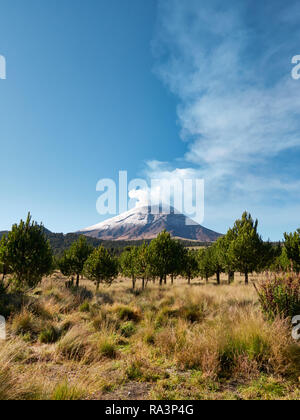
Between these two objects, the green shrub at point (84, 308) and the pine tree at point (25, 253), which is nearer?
the green shrub at point (84, 308)

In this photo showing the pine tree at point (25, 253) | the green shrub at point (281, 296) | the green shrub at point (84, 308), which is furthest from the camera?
the pine tree at point (25, 253)

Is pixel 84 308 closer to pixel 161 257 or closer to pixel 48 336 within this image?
pixel 48 336

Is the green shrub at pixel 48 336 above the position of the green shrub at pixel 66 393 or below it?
below

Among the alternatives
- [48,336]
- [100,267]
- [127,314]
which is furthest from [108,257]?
[48,336]

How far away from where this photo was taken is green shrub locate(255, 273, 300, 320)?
531cm

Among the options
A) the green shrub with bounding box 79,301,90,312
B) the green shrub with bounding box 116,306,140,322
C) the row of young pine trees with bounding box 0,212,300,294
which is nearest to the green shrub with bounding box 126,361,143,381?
the green shrub with bounding box 116,306,140,322

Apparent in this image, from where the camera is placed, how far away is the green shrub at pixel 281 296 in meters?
5.31

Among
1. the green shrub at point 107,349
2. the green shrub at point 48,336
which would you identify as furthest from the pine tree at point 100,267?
the green shrub at point 107,349

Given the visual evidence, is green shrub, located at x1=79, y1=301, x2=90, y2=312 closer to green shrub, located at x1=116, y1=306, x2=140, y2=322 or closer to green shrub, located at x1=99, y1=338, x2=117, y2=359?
green shrub, located at x1=116, y1=306, x2=140, y2=322

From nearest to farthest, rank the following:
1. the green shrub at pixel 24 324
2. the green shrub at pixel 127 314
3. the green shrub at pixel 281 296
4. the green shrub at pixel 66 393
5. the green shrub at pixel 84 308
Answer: the green shrub at pixel 66 393, the green shrub at pixel 281 296, the green shrub at pixel 24 324, the green shrub at pixel 127 314, the green shrub at pixel 84 308

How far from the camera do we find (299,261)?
22.5 meters

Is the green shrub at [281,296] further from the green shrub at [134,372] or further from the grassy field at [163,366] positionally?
the green shrub at [134,372]

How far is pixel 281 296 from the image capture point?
17.9 ft
